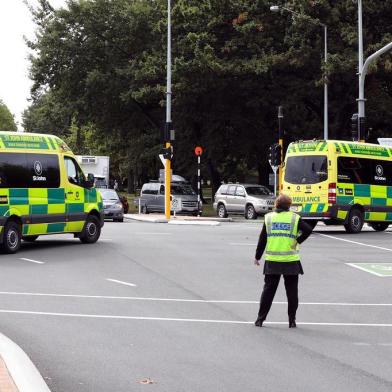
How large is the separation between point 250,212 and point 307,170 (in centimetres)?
1359

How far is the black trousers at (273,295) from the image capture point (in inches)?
382

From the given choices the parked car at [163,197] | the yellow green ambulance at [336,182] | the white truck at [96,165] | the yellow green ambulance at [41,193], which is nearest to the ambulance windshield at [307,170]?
the yellow green ambulance at [336,182]

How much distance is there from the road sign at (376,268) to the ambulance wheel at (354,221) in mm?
8638

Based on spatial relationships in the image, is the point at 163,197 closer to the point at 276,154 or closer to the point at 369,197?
the point at 276,154

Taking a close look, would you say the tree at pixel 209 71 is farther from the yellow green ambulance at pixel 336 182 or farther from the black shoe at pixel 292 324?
the black shoe at pixel 292 324

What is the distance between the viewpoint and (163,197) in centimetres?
4306

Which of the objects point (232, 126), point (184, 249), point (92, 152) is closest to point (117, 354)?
point (184, 249)

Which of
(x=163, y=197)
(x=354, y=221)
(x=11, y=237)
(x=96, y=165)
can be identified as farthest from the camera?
(x=96, y=165)

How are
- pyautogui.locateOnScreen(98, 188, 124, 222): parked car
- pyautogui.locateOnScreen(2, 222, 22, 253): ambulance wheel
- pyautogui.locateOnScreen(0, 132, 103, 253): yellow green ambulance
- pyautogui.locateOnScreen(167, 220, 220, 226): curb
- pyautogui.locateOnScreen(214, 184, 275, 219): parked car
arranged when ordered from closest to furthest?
pyautogui.locateOnScreen(2, 222, 22, 253): ambulance wheel → pyautogui.locateOnScreen(0, 132, 103, 253): yellow green ambulance → pyautogui.locateOnScreen(167, 220, 220, 226): curb → pyautogui.locateOnScreen(98, 188, 124, 222): parked car → pyautogui.locateOnScreen(214, 184, 275, 219): parked car

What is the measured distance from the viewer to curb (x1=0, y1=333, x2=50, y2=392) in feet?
20.2

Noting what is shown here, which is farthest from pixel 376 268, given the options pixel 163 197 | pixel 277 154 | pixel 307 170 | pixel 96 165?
pixel 96 165

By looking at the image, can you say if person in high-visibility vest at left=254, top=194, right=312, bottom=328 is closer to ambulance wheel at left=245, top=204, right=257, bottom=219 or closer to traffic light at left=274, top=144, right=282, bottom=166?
traffic light at left=274, top=144, right=282, bottom=166

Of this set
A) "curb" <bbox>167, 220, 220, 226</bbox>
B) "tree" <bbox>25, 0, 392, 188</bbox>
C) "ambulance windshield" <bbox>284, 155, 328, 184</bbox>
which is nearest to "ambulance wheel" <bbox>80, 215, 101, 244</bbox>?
"ambulance windshield" <bbox>284, 155, 328, 184</bbox>

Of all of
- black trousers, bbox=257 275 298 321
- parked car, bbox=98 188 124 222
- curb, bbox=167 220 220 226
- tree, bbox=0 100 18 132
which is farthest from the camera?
tree, bbox=0 100 18 132
